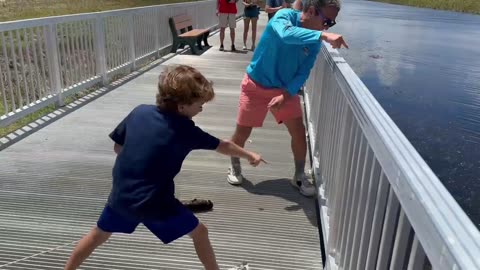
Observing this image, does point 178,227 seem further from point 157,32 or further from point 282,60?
point 157,32

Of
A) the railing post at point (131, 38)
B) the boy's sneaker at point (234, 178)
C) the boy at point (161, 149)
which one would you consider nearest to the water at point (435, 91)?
the boy's sneaker at point (234, 178)

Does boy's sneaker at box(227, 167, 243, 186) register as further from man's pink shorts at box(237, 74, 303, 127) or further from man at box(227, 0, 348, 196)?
man's pink shorts at box(237, 74, 303, 127)

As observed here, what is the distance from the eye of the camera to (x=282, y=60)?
11.4 feet

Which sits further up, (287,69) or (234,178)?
(287,69)

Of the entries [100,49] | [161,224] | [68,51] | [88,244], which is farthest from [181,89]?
[100,49]

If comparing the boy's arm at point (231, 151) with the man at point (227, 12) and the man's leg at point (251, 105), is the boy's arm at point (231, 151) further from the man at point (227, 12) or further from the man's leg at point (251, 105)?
the man at point (227, 12)

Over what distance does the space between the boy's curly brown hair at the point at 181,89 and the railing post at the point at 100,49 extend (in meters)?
5.60

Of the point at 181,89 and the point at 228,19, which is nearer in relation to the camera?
the point at 181,89

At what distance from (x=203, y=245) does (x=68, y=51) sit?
16.1 ft

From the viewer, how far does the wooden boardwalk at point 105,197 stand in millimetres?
2961

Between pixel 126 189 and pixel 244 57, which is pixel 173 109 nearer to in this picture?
pixel 126 189

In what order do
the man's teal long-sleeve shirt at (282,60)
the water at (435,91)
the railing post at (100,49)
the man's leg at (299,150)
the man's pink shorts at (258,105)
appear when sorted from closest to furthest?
the man's teal long-sleeve shirt at (282,60) < the man's pink shorts at (258,105) < the man's leg at (299,150) < the railing post at (100,49) < the water at (435,91)

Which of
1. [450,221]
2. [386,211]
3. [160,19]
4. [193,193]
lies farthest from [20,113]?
[160,19]

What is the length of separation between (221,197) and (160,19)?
26.2ft
